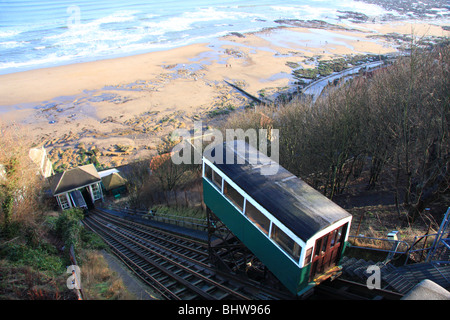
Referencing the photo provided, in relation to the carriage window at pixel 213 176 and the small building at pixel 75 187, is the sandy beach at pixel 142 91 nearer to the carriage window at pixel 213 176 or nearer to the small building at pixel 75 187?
the small building at pixel 75 187

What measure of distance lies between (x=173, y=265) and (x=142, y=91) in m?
37.2

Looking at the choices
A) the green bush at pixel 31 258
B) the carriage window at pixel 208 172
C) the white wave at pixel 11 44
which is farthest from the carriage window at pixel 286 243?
the white wave at pixel 11 44

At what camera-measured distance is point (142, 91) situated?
4625 centimetres

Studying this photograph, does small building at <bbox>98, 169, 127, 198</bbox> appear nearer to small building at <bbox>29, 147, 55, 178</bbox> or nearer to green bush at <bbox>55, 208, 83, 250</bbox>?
small building at <bbox>29, 147, 55, 178</bbox>

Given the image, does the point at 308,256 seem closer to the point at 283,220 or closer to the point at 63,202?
the point at 283,220

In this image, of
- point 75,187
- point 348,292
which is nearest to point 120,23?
point 75,187

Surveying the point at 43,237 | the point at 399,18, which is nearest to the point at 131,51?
Answer: the point at 43,237

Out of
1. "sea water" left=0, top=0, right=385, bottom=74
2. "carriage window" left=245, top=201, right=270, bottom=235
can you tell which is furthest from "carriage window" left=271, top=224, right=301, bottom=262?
"sea water" left=0, top=0, right=385, bottom=74

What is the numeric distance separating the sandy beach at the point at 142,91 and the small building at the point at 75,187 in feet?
17.9

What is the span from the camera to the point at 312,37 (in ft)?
249

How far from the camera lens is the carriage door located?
9.25 meters

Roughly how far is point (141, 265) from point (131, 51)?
198 ft

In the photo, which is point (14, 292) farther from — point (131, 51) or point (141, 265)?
Answer: point (131, 51)

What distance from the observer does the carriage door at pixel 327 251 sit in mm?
9250
